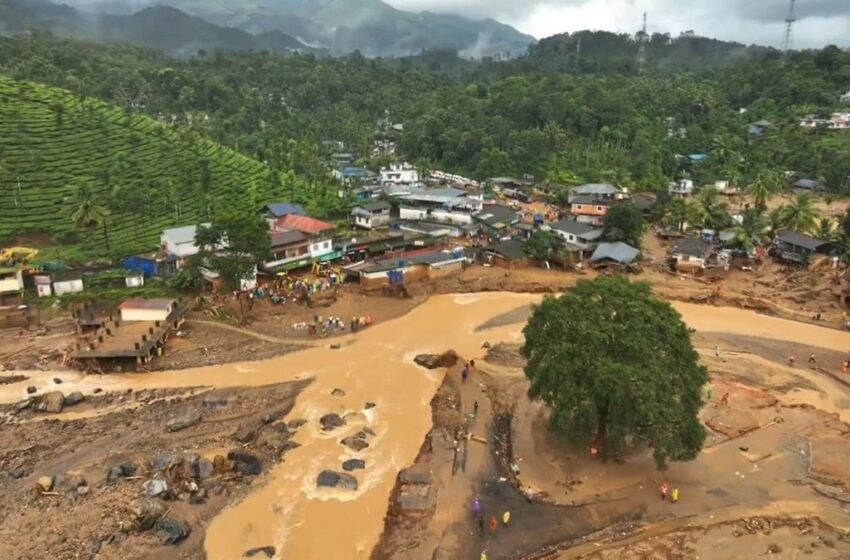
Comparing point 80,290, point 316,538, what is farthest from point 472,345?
point 80,290

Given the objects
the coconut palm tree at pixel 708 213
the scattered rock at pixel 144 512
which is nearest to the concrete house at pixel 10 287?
the scattered rock at pixel 144 512

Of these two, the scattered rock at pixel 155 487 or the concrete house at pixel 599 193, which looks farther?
the concrete house at pixel 599 193

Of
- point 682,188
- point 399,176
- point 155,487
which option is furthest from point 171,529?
point 682,188

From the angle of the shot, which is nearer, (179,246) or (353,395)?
(353,395)

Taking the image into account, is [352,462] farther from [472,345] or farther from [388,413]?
[472,345]

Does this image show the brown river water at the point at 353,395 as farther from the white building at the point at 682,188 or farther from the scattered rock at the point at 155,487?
the white building at the point at 682,188

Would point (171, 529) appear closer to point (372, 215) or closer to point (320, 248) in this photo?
point (320, 248)
